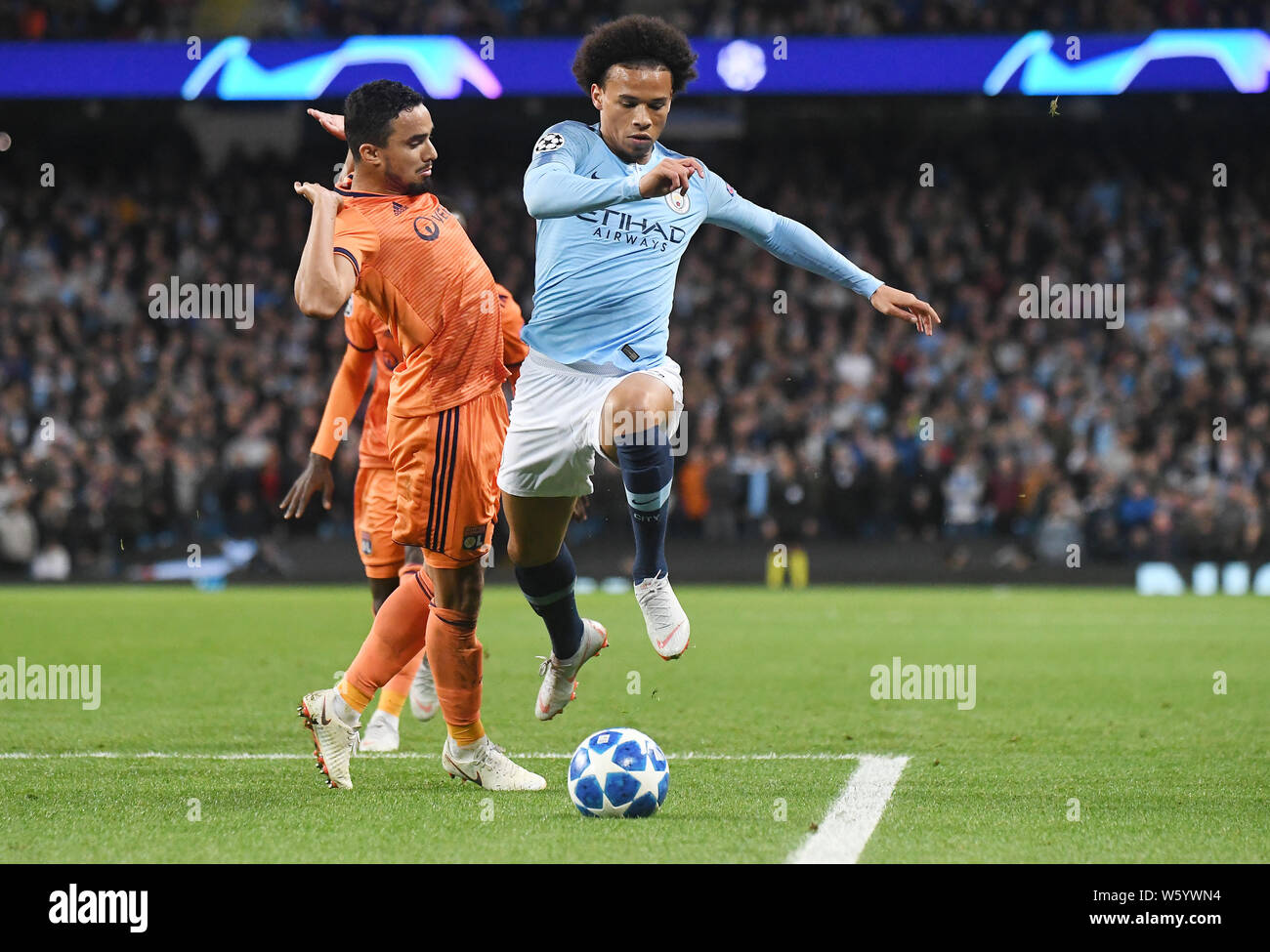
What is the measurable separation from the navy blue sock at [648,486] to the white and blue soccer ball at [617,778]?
0.72 meters

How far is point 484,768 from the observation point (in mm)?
5766

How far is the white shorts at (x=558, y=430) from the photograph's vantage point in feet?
18.9

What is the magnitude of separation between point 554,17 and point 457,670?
17.7m

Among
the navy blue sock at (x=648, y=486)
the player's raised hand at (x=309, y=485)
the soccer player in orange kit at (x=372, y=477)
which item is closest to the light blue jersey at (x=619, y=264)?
the navy blue sock at (x=648, y=486)

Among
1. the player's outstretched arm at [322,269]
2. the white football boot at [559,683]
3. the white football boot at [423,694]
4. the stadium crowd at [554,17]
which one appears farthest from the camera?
the stadium crowd at [554,17]

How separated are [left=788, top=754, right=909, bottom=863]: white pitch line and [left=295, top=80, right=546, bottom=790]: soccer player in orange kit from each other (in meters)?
1.17

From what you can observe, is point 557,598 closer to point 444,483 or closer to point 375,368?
point 444,483

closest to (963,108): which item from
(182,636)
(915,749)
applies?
(182,636)

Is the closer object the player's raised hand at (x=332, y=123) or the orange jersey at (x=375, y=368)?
the player's raised hand at (x=332, y=123)

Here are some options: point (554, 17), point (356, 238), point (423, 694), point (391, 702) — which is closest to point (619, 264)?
point (356, 238)

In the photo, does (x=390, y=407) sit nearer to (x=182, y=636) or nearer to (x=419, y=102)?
(x=419, y=102)

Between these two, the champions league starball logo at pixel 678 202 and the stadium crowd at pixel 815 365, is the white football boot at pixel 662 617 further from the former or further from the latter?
the stadium crowd at pixel 815 365

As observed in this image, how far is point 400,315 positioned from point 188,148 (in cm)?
2092

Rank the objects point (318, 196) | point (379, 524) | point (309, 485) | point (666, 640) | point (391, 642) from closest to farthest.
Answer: point (318, 196) → point (666, 640) → point (391, 642) → point (309, 485) → point (379, 524)
